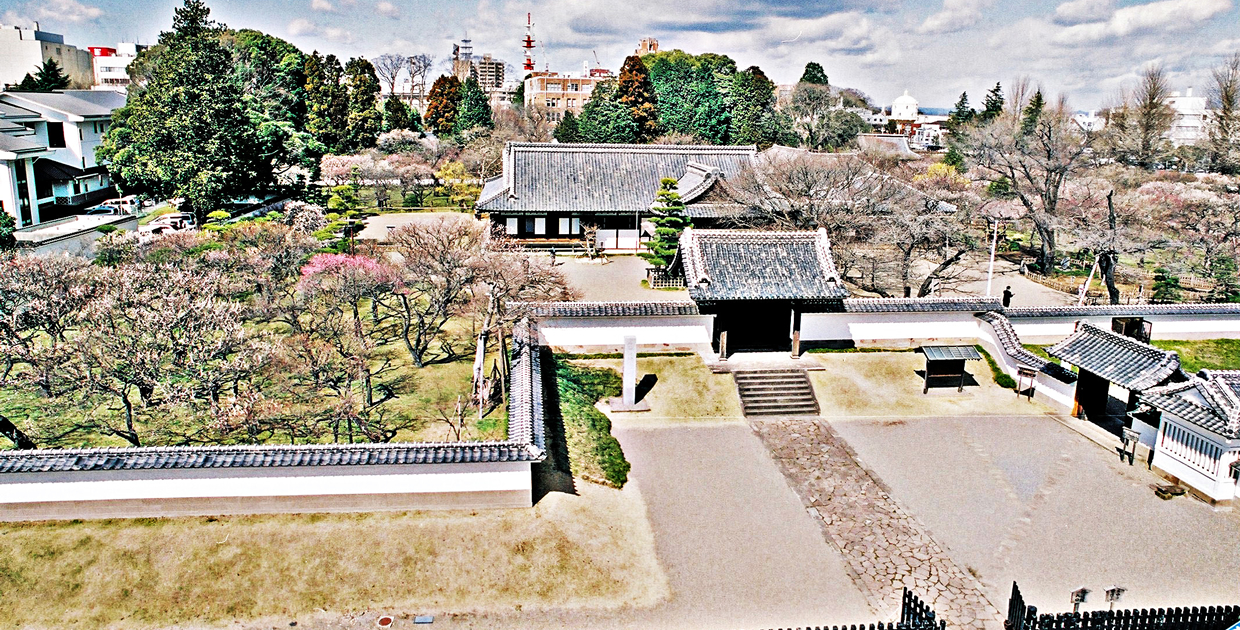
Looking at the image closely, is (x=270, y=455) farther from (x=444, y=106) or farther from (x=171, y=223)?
(x=444, y=106)

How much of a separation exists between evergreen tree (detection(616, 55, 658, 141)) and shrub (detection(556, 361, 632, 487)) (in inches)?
1682

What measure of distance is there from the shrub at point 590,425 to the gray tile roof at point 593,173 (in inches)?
662

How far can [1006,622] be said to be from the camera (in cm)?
1054

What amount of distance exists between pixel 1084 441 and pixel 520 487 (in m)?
12.3

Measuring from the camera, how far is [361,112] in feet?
188

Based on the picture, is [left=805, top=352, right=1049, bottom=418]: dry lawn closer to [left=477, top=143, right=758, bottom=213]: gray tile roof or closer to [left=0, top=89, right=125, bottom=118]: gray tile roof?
[left=477, top=143, right=758, bottom=213]: gray tile roof

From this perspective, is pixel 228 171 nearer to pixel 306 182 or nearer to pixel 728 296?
pixel 306 182

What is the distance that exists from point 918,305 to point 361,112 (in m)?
47.0

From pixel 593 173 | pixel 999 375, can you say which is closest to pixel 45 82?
pixel 593 173

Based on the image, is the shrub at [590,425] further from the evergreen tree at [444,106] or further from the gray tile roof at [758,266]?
the evergreen tree at [444,106]

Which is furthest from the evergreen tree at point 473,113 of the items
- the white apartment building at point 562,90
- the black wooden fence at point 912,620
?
the black wooden fence at point 912,620

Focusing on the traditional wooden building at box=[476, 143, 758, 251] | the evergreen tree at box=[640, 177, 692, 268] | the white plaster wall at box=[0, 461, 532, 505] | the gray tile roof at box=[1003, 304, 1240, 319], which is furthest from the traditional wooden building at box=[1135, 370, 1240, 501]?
the traditional wooden building at box=[476, 143, 758, 251]

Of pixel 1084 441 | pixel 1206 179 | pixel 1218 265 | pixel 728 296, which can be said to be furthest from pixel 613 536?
pixel 1206 179

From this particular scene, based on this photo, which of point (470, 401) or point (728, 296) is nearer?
point (470, 401)
